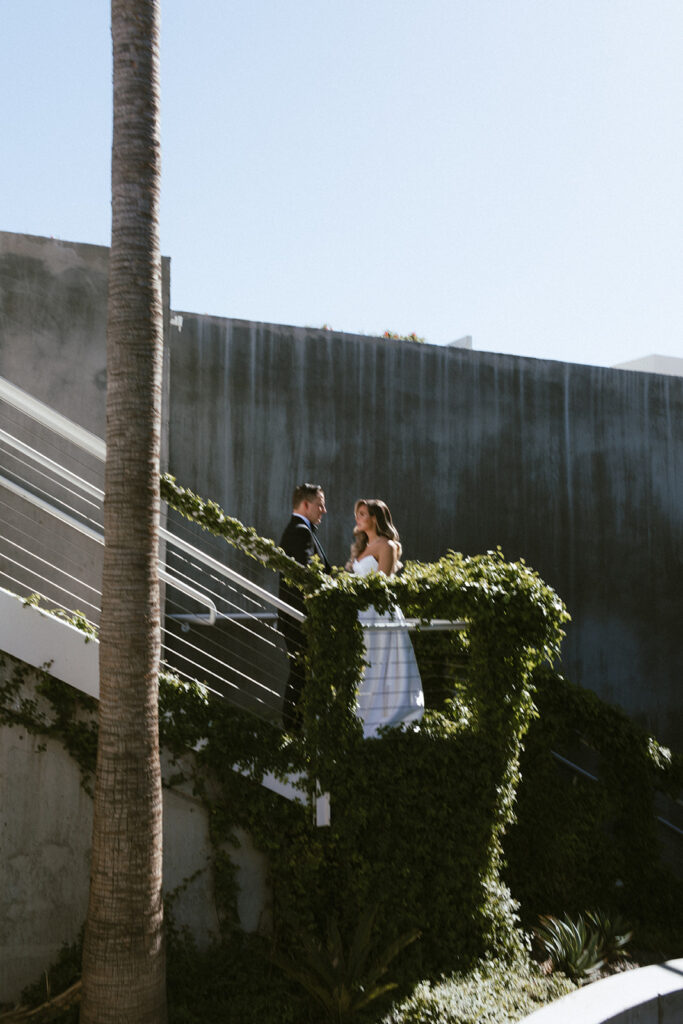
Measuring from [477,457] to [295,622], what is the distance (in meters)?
4.91

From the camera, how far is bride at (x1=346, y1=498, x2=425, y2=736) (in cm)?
601

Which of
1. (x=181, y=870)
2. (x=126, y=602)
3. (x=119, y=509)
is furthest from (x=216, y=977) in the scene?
(x=119, y=509)

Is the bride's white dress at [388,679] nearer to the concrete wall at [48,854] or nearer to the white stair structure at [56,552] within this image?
the white stair structure at [56,552]

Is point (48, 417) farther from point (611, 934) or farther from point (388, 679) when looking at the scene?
point (611, 934)

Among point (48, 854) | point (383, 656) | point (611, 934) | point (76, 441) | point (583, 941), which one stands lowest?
point (611, 934)

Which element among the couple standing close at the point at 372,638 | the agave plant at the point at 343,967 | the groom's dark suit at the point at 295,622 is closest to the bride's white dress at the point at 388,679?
the couple standing close at the point at 372,638

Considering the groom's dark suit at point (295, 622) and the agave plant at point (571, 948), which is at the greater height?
the groom's dark suit at point (295, 622)

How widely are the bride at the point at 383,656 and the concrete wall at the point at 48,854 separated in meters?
1.40

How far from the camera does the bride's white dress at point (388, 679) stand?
19.7ft

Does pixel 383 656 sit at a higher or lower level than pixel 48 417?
lower

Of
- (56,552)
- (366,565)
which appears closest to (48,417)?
(56,552)

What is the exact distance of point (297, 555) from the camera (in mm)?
6387

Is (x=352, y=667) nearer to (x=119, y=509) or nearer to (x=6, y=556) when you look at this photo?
(x=119, y=509)

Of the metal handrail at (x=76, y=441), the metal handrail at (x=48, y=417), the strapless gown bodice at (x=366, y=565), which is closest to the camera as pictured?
the metal handrail at (x=76, y=441)
